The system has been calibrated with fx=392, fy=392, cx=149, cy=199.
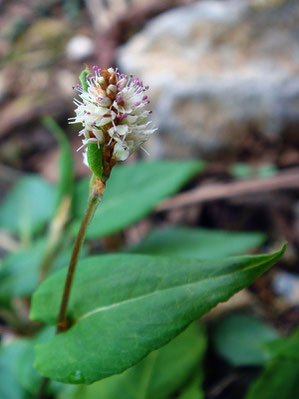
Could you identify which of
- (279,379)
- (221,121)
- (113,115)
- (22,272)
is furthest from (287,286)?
(113,115)

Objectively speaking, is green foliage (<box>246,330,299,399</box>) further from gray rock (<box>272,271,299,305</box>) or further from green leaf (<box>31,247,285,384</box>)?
gray rock (<box>272,271,299,305</box>)

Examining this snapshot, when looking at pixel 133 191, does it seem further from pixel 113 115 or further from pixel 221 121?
pixel 113 115

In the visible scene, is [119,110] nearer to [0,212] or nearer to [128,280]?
[128,280]

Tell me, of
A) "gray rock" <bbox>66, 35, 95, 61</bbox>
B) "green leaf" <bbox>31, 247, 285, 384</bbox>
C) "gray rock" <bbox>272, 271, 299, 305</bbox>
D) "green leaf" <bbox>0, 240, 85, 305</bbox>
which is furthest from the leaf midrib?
"gray rock" <bbox>66, 35, 95, 61</bbox>

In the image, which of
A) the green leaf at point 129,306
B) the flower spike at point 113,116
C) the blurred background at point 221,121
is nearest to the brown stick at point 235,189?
the blurred background at point 221,121

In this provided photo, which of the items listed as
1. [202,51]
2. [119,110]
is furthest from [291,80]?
[119,110]

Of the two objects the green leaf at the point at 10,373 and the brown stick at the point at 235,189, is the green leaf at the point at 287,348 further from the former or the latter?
the brown stick at the point at 235,189
